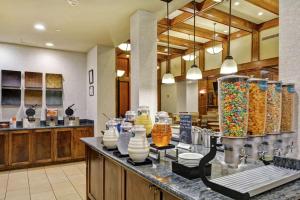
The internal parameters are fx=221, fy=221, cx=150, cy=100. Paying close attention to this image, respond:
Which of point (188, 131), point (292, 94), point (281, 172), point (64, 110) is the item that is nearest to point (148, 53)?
point (188, 131)

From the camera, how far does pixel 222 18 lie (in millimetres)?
5438

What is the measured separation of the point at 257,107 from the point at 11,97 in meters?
5.61

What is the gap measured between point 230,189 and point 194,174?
12.5 inches

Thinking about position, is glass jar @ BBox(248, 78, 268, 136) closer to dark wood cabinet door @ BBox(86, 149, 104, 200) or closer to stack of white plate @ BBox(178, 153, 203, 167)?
stack of white plate @ BBox(178, 153, 203, 167)

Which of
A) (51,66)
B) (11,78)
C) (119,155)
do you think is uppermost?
(51,66)

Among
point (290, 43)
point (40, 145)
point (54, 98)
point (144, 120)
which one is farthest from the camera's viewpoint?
point (54, 98)

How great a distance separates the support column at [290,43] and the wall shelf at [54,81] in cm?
541

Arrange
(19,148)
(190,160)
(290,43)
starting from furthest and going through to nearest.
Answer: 1. (19,148)
2. (290,43)
3. (190,160)

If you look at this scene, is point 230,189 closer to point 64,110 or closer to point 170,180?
point 170,180

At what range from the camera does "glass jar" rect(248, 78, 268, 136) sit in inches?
48.1

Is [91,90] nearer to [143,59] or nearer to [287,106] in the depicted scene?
[143,59]

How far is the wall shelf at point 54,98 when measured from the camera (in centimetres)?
569

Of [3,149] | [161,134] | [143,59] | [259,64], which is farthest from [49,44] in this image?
[259,64]

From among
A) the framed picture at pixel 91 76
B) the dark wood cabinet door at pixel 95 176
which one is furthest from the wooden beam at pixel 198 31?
the dark wood cabinet door at pixel 95 176
